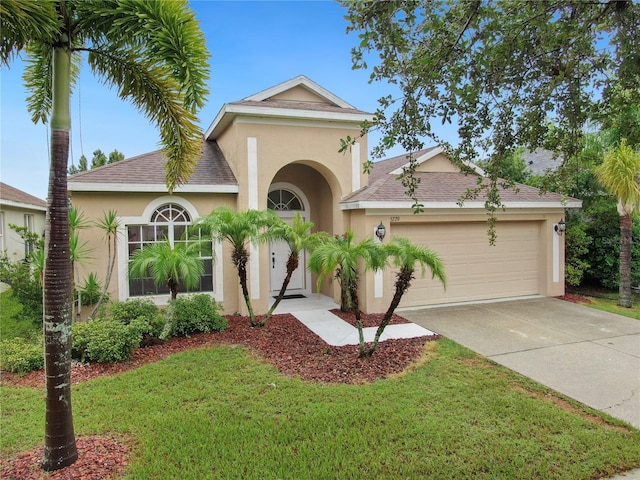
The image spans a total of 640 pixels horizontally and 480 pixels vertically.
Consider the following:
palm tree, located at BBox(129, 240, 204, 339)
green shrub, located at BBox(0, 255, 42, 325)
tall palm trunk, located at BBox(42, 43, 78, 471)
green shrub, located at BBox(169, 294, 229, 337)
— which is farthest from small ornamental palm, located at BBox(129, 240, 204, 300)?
tall palm trunk, located at BBox(42, 43, 78, 471)

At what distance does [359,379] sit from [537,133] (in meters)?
4.51

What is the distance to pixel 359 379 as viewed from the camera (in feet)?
21.6

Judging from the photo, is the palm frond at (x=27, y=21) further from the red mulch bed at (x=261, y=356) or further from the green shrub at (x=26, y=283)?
the green shrub at (x=26, y=283)

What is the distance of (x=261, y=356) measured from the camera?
7684 millimetres

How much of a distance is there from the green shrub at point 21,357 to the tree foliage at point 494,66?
7304 millimetres

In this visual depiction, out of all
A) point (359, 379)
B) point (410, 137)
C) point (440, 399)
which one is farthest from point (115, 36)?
point (440, 399)

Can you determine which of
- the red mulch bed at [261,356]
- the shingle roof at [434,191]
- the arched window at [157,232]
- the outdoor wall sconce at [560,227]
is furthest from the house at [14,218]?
the outdoor wall sconce at [560,227]

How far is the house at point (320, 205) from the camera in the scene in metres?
10.4

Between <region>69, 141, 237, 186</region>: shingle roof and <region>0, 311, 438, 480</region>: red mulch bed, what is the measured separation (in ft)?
→ 13.3

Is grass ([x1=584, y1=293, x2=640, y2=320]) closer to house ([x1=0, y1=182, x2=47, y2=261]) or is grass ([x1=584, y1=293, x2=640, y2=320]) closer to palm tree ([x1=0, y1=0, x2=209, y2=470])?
palm tree ([x1=0, y1=0, x2=209, y2=470])

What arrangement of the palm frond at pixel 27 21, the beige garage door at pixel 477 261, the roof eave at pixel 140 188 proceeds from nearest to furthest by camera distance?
1. the palm frond at pixel 27 21
2. the roof eave at pixel 140 188
3. the beige garage door at pixel 477 261

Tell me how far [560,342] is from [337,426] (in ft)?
19.9

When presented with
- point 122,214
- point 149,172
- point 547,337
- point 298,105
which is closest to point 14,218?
point 122,214

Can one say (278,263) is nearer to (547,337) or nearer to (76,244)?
(76,244)
